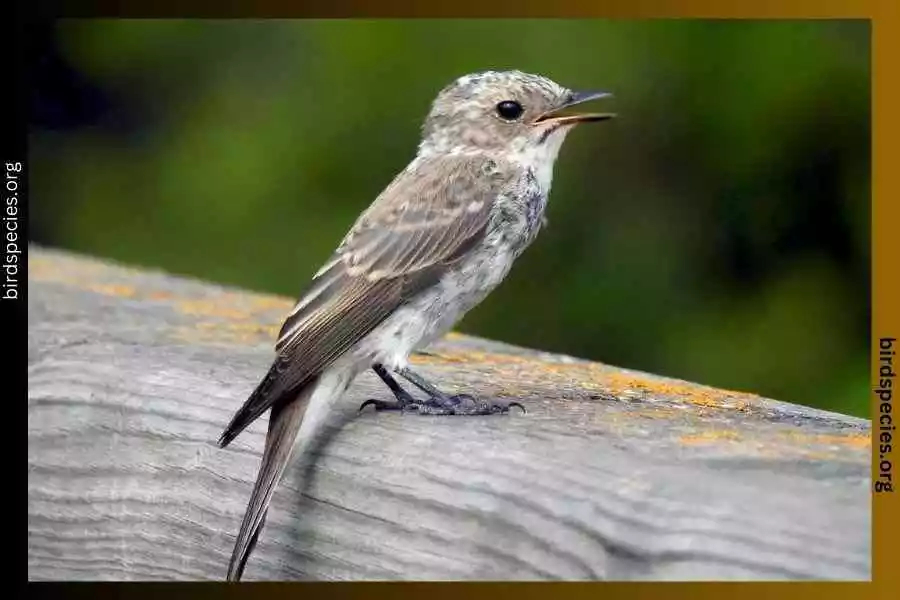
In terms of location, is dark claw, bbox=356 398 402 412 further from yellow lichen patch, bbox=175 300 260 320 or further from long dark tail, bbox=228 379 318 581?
yellow lichen patch, bbox=175 300 260 320

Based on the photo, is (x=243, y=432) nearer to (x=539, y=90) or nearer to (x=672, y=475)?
(x=672, y=475)

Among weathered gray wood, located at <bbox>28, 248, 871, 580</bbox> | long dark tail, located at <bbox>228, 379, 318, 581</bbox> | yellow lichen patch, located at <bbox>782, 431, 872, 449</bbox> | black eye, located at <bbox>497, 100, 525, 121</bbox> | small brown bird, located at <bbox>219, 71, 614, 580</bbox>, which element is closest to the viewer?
weathered gray wood, located at <bbox>28, 248, 871, 580</bbox>

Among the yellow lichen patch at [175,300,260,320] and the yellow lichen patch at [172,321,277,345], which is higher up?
the yellow lichen patch at [175,300,260,320]

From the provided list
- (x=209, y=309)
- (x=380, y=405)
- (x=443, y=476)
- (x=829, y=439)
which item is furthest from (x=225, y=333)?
(x=829, y=439)

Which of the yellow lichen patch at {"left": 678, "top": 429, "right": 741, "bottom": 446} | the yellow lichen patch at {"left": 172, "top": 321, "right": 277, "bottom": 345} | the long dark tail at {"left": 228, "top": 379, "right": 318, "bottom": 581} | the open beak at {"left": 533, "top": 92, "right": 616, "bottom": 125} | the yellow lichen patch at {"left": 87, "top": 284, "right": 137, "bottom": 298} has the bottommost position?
the long dark tail at {"left": 228, "top": 379, "right": 318, "bottom": 581}

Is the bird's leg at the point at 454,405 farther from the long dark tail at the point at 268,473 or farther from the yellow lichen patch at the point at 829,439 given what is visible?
the yellow lichen patch at the point at 829,439

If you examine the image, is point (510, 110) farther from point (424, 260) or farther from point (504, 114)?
point (424, 260)

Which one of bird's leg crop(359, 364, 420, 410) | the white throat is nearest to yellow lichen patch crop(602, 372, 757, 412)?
bird's leg crop(359, 364, 420, 410)

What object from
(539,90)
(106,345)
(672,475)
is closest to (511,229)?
(539,90)
